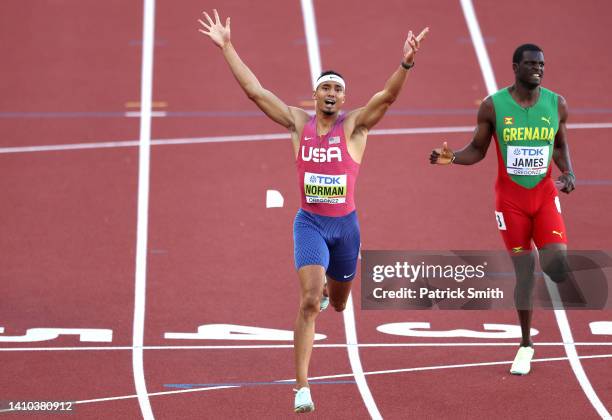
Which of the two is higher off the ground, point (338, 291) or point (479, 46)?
point (479, 46)

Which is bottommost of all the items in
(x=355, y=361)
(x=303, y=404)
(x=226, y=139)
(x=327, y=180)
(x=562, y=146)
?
(x=303, y=404)

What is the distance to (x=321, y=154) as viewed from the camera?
9930 millimetres

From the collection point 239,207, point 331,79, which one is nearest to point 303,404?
point 331,79

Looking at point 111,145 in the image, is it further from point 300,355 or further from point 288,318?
point 300,355

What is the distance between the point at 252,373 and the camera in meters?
Answer: 11.1

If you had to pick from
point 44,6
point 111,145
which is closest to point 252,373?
point 111,145

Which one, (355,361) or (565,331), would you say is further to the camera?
(565,331)

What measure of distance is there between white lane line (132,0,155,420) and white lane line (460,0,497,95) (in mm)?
4124

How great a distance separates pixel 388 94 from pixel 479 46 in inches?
346

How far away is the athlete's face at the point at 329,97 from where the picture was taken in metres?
9.98

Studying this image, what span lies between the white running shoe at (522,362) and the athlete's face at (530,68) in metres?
2.06

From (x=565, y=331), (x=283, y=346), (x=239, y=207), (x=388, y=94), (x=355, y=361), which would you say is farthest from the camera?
(x=239, y=207)

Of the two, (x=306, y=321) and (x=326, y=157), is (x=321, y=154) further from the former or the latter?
(x=306, y=321)

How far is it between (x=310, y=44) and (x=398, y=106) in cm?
195
